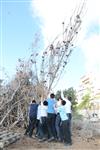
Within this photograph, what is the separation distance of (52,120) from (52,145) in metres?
1.29

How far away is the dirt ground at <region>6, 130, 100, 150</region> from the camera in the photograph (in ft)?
45.5

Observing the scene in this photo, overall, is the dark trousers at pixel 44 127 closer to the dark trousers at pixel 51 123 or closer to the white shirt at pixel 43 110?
the white shirt at pixel 43 110

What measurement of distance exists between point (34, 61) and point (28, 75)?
704 mm

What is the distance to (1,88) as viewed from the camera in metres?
19.0

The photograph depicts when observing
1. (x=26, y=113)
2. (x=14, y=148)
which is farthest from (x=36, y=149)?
(x=26, y=113)

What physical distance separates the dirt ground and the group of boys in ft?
1.19

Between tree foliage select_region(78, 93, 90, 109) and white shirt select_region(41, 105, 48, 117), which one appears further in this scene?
tree foliage select_region(78, 93, 90, 109)

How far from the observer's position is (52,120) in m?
15.6

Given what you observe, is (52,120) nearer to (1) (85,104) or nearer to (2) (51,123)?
(2) (51,123)

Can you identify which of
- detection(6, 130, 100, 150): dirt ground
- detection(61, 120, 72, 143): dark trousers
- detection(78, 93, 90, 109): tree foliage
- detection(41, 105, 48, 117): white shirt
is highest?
detection(78, 93, 90, 109): tree foliage

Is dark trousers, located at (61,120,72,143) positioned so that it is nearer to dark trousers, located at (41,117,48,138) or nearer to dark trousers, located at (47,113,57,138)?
dark trousers, located at (47,113,57,138)

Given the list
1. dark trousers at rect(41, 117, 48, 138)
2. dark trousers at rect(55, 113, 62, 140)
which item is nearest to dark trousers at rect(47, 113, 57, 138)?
dark trousers at rect(55, 113, 62, 140)

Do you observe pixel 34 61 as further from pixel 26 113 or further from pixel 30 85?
pixel 26 113

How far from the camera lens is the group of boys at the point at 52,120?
48.9 feet
